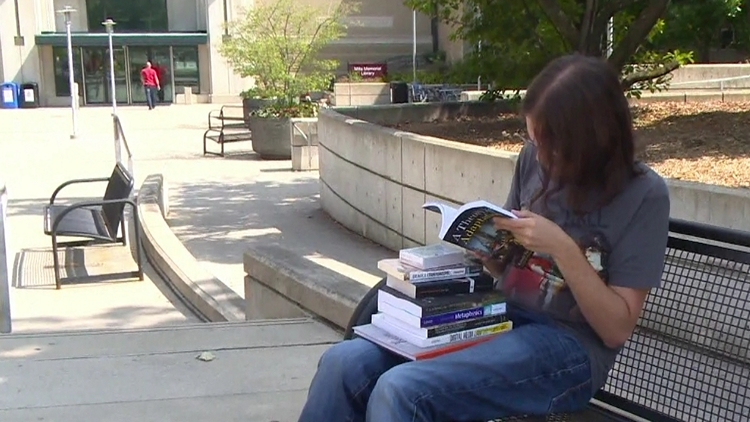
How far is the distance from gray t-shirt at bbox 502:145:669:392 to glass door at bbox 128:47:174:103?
118 feet

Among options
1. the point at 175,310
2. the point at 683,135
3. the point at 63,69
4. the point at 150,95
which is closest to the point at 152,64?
the point at 150,95

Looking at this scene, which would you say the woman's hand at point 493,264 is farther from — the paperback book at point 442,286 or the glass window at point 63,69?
the glass window at point 63,69

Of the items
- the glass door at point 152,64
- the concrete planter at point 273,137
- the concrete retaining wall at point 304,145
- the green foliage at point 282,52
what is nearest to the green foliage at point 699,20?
the concrete retaining wall at point 304,145

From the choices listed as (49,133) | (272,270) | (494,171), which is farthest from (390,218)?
(49,133)

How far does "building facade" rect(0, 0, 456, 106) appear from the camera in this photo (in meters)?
36.3

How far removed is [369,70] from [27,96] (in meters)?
13.1

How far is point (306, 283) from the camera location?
5.02m

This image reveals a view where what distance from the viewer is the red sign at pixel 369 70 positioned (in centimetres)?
3697

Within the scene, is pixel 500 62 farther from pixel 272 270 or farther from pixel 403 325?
pixel 403 325

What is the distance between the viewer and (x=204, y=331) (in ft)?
16.0

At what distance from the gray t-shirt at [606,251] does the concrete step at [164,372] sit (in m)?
1.37

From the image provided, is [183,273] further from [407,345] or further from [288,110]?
[288,110]

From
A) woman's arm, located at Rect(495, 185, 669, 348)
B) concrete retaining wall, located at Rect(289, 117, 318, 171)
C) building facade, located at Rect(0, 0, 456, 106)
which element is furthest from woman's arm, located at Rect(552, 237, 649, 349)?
building facade, located at Rect(0, 0, 456, 106)

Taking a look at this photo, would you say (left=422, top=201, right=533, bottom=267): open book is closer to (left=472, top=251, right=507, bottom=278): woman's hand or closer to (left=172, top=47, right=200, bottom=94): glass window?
(left=472, top=251, right=507, bottom=278): woman's hand
